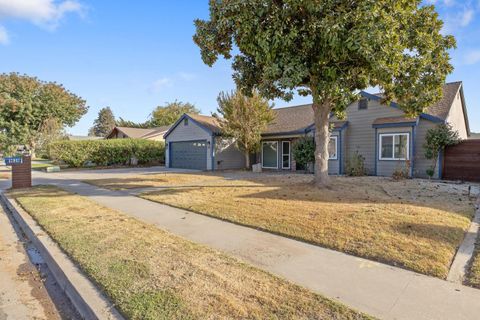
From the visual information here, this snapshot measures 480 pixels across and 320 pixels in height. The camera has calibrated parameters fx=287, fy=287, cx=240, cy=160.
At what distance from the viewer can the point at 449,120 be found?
587 inches

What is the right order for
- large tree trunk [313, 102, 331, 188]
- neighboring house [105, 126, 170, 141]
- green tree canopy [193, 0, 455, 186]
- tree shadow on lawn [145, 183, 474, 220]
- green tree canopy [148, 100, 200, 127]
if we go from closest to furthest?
tree shadow on lawn [145, 183, 474, 220] → green tree canopy [193, 0, 455, 186] → large tree trunk [313, 102, 331, 188] → neighboring house [105, 126, 170, 141] → green tree canopy [148, 100, 200, 127]

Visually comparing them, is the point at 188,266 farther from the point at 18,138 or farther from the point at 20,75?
the point at 20,75

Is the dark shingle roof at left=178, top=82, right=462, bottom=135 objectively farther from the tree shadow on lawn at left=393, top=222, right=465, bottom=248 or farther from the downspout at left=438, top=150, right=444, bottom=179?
the tree shadow on lawn at left=393, top=222, right=465, bottom=248

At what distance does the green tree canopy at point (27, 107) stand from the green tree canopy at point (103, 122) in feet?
150

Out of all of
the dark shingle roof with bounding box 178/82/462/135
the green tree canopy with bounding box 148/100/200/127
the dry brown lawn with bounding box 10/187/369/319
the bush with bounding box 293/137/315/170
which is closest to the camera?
the dry brown lawn with bounding box 10/187/369/319

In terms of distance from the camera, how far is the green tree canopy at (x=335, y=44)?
752cm

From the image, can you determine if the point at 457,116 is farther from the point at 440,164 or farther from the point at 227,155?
the point at 227,155

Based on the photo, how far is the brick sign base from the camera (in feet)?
38.4

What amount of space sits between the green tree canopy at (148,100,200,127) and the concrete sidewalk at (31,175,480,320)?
1920 inches

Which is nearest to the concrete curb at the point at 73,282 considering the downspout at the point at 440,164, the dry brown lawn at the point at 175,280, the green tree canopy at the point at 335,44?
the dry brown lawn at the point at 175,280

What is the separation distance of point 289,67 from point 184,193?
5.39m

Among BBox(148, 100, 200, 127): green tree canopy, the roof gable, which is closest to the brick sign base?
the roof gable

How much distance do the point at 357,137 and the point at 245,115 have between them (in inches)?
269

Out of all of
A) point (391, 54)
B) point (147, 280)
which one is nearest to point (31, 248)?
point (147, 280)
